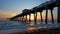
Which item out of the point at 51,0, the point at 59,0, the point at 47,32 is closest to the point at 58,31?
the point at 47,32

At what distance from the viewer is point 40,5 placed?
107 feet

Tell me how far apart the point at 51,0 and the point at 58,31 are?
79.9ft

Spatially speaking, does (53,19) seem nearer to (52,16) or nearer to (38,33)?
(52,16)

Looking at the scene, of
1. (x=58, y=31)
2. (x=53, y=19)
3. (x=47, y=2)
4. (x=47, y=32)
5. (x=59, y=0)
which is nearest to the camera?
(x=47, y=32)

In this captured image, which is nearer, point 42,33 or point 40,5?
point 42,33

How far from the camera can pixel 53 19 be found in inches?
1260

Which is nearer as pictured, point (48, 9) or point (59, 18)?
point (59, 18)

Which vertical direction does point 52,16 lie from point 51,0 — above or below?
below

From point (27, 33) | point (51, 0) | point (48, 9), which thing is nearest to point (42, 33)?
point (27, 33)

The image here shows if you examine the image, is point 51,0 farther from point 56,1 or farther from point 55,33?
point 55,33

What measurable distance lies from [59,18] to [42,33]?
73.5 feet

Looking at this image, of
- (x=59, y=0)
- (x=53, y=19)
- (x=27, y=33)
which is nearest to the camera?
(x=27, y=33)

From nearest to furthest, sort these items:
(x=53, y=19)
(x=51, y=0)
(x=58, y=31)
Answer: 1. (x=58, y=31)
2. (x=51, y=0)
3. (x=53, y=19)

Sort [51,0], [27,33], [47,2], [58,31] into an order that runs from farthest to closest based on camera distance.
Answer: [47,2]
[51,0]
[58,31]
[27,33]
